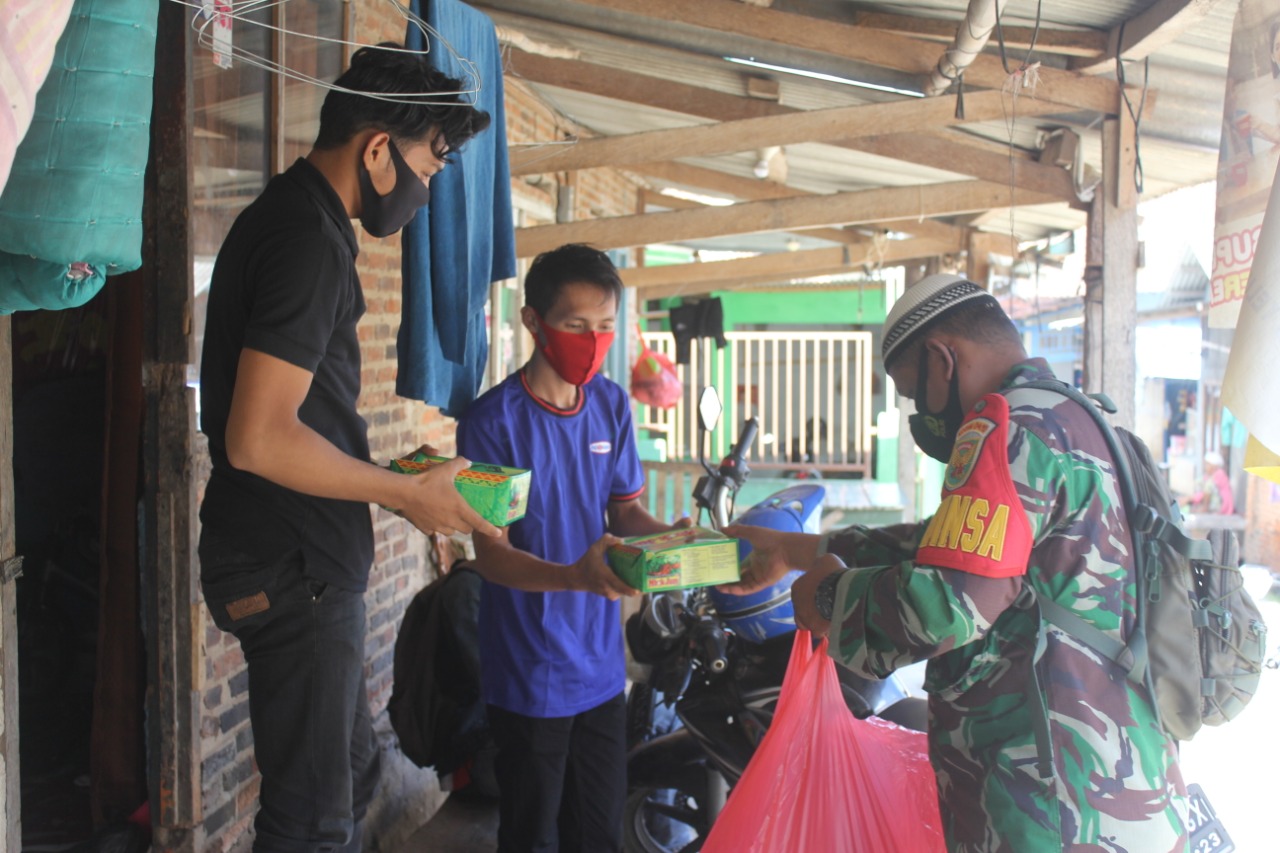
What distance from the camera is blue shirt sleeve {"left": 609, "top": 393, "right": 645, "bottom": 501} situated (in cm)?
268

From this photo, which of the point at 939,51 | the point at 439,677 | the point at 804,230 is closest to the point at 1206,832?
the point at 439,677

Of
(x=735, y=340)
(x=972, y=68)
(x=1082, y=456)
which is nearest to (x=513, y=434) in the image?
(x=1082, y=456)

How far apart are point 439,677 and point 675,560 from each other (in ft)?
5.85

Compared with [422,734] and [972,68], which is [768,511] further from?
[972,68]

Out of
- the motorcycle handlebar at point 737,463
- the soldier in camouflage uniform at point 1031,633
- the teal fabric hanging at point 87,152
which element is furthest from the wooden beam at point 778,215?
the teal fabric hanging at point 87,152

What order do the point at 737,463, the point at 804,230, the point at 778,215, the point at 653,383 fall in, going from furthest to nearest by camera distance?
the point at 804,230, the point at 653,383, the point at 778,215, the point at 737,463

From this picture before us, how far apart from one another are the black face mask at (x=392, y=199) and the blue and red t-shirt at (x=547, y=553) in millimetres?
640

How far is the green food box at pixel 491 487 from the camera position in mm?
1855

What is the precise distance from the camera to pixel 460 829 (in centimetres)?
382

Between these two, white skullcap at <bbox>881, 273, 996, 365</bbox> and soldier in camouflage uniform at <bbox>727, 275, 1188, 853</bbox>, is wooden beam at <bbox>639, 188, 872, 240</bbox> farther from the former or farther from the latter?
soldier in camouflage uniform at <bbox>727, 275, 1188, 853</bbox>

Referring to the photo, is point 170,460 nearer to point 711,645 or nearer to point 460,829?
point 711,645

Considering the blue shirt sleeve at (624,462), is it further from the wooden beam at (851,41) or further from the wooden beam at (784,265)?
the wooden beam at (784,265)

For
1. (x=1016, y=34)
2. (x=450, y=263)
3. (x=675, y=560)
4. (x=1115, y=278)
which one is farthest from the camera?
(x=1016, y=34)

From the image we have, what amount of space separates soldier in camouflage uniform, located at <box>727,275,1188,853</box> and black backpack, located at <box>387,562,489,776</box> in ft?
6.85
